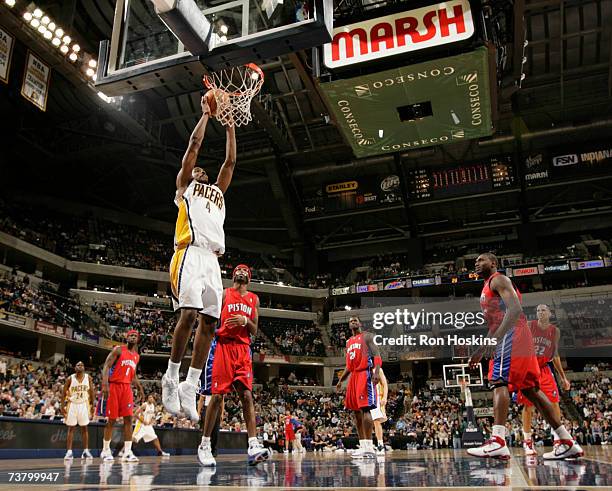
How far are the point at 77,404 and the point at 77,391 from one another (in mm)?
232

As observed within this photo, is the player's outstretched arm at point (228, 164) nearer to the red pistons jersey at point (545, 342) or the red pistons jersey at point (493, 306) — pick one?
the red pistons jersey at point (493, 306)

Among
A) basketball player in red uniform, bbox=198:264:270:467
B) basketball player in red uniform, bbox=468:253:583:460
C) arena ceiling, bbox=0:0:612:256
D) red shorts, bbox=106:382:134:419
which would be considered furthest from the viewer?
arena ceiling, bbox=0:0:612:256

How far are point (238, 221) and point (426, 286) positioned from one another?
41.9ft

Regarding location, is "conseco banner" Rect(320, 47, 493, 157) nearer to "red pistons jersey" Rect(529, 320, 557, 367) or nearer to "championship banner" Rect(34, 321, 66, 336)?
"red pistons jersey" Rect(529, 320, 557, 367)

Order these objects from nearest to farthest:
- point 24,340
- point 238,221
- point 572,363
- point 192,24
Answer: point 192,24 < point 24,340 < point 572,363 < point 238,221

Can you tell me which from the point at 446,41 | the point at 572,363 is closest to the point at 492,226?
the point at 572,363

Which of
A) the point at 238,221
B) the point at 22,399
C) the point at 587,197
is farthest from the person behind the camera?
the point at 238,221

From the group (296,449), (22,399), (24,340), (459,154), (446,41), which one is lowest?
(296,449)

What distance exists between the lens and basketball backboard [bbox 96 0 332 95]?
4895mm

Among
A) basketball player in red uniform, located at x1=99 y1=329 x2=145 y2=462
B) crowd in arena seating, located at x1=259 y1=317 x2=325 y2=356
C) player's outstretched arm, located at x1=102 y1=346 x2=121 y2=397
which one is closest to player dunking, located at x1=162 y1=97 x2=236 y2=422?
player's outstretched arm, located at x1=102 y1=346 x2=121 y2=397

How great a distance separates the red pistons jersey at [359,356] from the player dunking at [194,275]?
3.62m

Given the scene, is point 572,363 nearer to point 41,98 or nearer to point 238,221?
point 238,221

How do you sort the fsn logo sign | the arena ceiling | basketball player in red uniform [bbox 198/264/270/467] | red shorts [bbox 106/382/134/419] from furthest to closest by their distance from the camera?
the fsn logo sign
the arena ceiling
red shorts [bbox 106/382/134/419]
basketball player in red uniform [bbox 198/264/270/467]

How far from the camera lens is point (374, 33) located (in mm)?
8664
